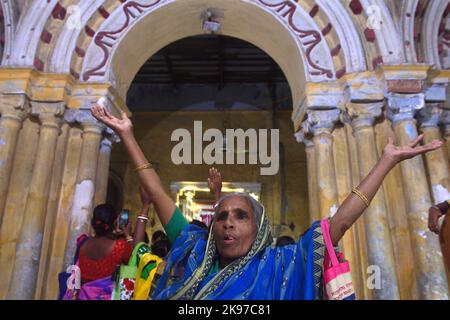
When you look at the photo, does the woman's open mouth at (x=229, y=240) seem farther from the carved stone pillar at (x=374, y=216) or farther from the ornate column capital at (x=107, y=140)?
the ornate column capital at (x=107, y=140)

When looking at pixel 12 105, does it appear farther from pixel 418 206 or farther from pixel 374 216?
pixel 418 206

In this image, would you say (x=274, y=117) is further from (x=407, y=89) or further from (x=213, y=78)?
(x=407, y=89)

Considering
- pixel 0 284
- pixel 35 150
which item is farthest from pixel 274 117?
pixel 0 284

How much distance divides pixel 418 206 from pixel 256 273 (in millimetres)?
3021

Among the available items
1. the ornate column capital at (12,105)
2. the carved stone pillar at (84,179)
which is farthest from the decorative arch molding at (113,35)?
the carved stone pillar at (84,179)

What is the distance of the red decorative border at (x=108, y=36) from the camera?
485 centimetres

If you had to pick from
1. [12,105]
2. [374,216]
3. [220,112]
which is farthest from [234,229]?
[220,112]

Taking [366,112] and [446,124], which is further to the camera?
[446,124]

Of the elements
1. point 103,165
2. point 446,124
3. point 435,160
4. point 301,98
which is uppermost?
point 301,98

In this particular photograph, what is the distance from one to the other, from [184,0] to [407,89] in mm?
3024

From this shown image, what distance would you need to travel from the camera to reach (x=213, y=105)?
32.2 feet

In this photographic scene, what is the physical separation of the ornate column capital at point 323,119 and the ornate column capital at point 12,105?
3.32 metres

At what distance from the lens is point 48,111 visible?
452 cm

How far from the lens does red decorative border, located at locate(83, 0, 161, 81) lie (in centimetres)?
485
